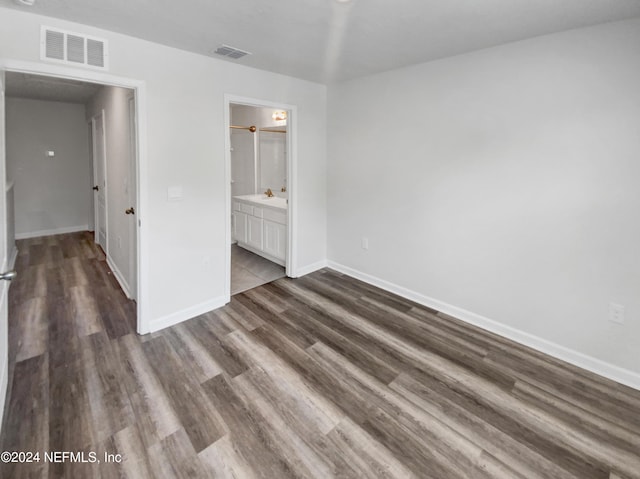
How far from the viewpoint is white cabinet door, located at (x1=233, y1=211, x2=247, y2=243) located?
525 centimetres

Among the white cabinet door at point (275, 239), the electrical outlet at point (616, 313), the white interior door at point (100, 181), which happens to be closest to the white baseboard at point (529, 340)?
the electrical outlet at point (616, 313)

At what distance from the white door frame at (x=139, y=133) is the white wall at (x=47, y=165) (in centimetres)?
481

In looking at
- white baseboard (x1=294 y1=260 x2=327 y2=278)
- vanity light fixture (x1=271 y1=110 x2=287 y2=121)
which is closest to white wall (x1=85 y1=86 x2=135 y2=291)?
white baseboard (x1=294 y1=260 x2=327 y2=278)

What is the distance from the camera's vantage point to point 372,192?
3859mm

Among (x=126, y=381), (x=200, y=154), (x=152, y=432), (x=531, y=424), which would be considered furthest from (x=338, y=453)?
(x=200, y=154)

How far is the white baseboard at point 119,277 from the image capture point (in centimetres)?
363

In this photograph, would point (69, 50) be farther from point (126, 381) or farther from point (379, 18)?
point (126, 381)

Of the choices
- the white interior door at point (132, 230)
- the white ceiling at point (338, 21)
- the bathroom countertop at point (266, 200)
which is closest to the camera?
the white ceiling at point (338, 21)

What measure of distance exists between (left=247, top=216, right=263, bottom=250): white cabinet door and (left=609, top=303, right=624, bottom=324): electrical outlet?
3.89 metres

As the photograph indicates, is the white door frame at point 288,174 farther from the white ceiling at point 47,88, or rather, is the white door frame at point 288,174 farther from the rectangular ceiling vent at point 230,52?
the white ceiling at point 47,88

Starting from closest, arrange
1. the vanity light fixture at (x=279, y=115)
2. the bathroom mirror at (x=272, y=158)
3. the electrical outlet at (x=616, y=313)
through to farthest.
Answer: the electrical outlet at (x=616, y=313), the vanity light fixture at (x=279, y=115), the bathroom mirror at (x=272, y=158)

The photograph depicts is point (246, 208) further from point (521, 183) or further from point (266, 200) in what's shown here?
point (521, 183)

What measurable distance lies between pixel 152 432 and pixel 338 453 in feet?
3.42

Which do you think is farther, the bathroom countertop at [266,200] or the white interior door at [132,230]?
the bathroom countertop at [266,200]
